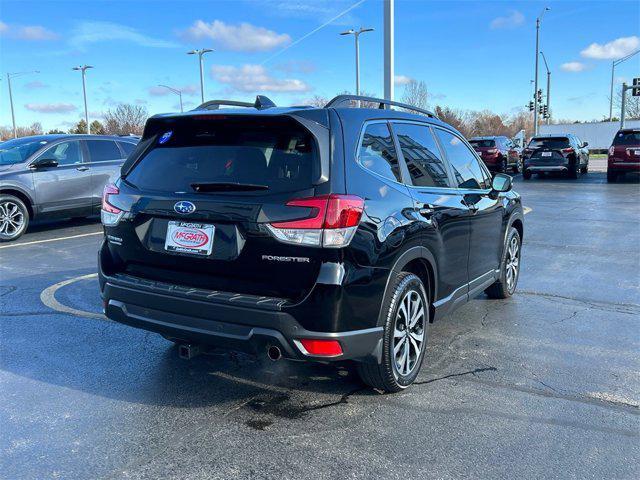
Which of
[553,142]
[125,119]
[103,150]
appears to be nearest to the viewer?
[103,150]

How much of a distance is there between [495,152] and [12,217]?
20.6 metres

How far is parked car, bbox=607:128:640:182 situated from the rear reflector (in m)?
19.8

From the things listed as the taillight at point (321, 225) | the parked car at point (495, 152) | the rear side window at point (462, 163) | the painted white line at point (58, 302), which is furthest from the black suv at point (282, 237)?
the parked car at point (495, 152)

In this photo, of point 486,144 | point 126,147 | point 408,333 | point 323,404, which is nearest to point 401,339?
point 408,333

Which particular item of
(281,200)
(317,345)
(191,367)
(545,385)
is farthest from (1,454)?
(545,385)

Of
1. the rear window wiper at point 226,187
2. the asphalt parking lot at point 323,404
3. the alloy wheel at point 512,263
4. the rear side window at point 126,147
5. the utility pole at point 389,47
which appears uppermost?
the utility pole at point 389,47

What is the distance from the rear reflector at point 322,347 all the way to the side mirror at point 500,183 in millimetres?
2856

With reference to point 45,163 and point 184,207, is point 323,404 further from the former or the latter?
point 45,163

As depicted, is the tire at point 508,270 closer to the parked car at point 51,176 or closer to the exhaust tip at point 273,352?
the exhaust tip at point 273,352

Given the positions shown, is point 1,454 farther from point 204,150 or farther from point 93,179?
point 93,179

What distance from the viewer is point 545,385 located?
12.5ft

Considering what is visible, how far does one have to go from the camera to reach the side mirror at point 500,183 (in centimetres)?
529

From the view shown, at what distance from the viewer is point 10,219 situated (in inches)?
378

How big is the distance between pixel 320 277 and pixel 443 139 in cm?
220
